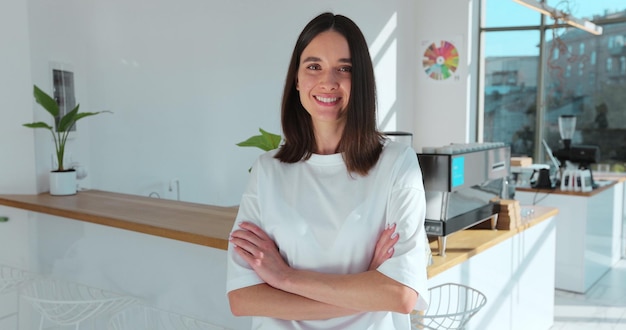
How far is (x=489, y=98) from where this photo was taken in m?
7.38

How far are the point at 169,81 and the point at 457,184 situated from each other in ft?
8.00

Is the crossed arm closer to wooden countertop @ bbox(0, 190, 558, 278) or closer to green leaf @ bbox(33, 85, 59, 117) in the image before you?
wooden countertop @ bbox(0, 190, 558, 278)

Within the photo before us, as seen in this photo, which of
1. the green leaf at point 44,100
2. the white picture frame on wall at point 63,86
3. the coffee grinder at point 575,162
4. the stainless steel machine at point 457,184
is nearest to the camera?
the stainless steel machine at point 457,184

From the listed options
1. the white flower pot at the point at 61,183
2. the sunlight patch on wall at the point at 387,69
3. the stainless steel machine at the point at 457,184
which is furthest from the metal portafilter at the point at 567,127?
the white flower pot at the point at 61,183

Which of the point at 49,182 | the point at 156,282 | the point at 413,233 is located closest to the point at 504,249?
the point at 156,282

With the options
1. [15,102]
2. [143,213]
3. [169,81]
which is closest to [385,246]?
[143,213]

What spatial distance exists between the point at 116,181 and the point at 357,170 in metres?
2.82

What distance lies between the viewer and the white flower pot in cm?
296

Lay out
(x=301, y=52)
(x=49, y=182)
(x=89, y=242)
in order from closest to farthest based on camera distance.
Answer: (x=301, y=52)
(x=89, y=242)
(x=49, y=182)

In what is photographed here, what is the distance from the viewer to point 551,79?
22.9 ft

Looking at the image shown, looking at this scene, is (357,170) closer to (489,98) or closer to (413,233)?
(413,233)

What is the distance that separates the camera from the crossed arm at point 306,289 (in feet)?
3.81

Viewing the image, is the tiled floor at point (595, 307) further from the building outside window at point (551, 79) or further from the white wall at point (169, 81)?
the white wall at point (169, 81)

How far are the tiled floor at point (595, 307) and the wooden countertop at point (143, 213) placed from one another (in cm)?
249
